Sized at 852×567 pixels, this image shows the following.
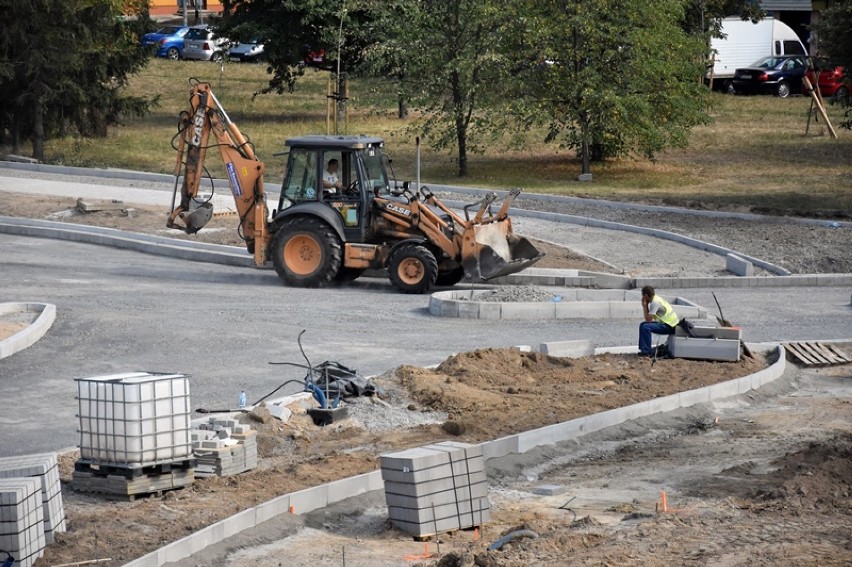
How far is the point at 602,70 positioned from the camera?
110 ft

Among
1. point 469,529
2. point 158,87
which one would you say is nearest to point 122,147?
point 158,87

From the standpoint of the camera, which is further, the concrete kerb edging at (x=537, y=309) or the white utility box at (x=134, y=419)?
the concrete kerb edging at (x=537, y=309)

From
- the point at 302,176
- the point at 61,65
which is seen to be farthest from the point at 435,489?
the point at 61,65

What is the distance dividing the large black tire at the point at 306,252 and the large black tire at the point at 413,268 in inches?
39.1

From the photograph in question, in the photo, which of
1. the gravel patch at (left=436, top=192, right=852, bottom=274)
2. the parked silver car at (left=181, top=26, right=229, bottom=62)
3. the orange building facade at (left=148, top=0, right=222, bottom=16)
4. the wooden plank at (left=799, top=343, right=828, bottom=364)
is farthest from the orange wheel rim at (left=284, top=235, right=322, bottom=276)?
the orange building facade at (left=148, top=0, right=222, bottom=16)

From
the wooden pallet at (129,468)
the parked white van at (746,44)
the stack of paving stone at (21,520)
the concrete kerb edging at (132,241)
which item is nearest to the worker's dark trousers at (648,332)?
the wooden pallet at (129,468)

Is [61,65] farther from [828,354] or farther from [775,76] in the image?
[775,76]

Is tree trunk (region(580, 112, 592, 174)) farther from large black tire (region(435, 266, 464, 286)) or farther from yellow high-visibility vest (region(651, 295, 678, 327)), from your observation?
yellow high-visibility vest (region(651, 295, 678, 327))

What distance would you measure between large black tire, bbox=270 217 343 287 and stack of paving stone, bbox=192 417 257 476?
937 centimetres

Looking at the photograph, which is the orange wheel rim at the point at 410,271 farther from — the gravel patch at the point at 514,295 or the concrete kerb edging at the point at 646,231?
the concrete kerb edging at the point at 646,231

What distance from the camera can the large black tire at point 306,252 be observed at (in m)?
21.2

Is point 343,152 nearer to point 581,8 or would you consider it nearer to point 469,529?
point 469,529

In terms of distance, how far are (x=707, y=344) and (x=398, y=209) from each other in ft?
20.7

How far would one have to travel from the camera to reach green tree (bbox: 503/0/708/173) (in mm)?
32656
